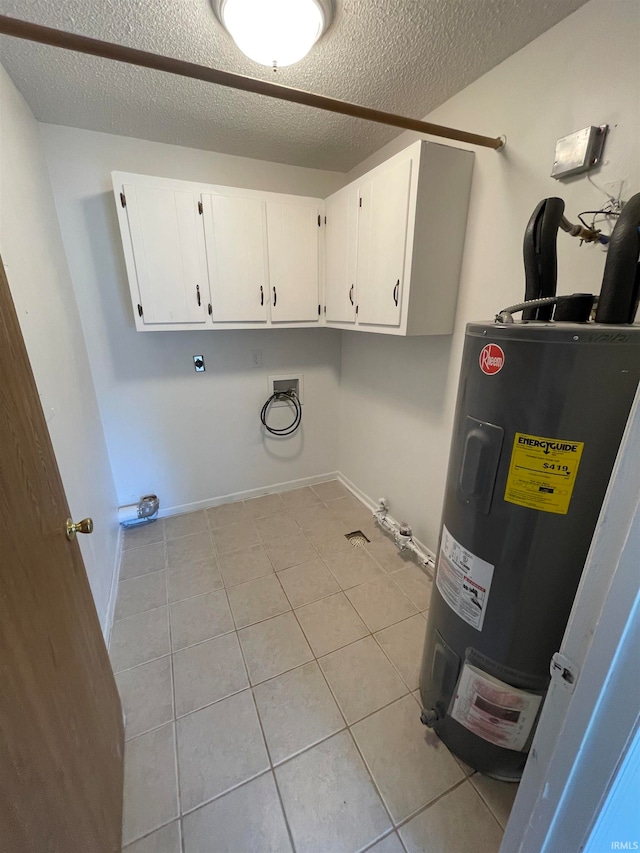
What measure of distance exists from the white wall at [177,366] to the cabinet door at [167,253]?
30 centimetres

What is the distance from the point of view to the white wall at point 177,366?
1.98 metres

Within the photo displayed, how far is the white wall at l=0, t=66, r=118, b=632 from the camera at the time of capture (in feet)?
4.23

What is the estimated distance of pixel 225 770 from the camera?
1.19m

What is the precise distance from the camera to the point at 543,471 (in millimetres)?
812

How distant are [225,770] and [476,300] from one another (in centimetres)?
217

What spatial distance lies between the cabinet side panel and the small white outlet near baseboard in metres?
1.28

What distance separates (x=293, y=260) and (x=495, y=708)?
95.6 inches

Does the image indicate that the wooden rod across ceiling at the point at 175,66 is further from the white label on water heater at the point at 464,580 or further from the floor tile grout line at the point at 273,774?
the floor tile grout line at the point at 273,774

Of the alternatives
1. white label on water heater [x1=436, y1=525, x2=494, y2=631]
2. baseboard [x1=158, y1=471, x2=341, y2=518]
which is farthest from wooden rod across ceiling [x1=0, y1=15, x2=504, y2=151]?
baseboard [x1=158, y1=471, x2=341, y2=518]

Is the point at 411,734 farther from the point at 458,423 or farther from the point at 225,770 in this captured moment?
the point at 458,423

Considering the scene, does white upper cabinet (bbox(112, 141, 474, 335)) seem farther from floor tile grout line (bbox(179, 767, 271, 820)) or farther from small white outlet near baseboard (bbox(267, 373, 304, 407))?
floor tile grout line (bbox(179, 767, 271, 820))

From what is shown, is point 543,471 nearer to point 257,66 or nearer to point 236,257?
point 257,66

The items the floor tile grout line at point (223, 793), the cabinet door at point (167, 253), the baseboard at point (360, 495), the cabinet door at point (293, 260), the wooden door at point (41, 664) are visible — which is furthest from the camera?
the baseboard at point (360, 495)

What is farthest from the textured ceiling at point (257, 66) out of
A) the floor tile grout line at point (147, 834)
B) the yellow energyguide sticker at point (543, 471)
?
the floor tile grout line at point (147, 834)
